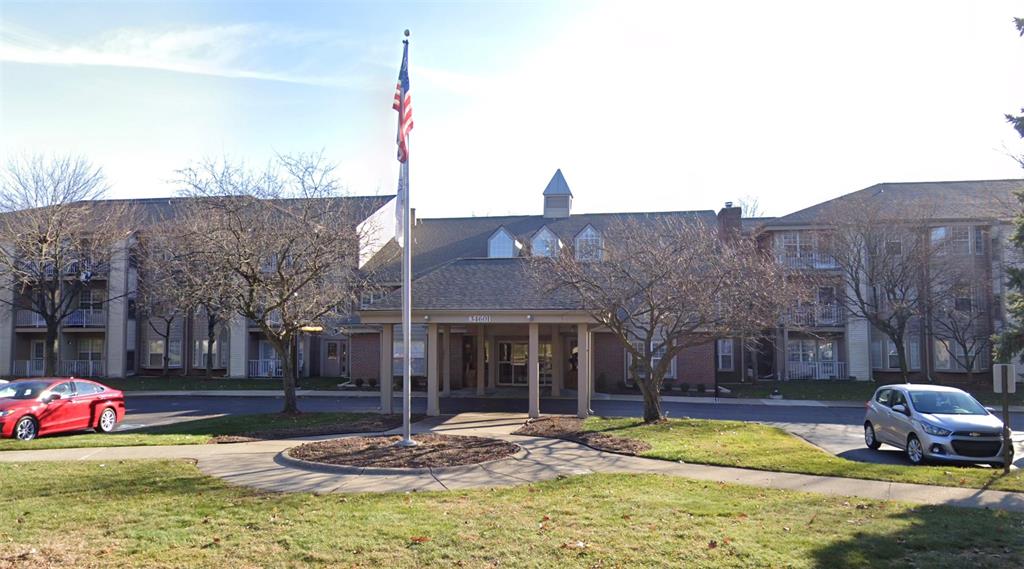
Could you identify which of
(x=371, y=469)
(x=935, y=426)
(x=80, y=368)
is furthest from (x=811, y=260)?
(x=80, y=368)

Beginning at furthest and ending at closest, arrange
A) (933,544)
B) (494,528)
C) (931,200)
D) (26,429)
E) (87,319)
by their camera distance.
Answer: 1. (87,319)
2. (931,200)
3. (26,429)
4. (494,528)
5. (933,544)

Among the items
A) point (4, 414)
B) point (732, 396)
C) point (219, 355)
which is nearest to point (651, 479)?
point (4, 414)

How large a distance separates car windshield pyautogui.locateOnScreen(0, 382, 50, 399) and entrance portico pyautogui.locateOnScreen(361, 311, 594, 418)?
821 cm

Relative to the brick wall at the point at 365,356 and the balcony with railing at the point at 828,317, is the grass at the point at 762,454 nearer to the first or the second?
the balcony with railing at the point at 828,317

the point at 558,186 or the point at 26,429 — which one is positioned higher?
the point at 558,186

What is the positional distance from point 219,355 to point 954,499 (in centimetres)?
4029

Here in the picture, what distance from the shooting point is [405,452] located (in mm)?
13219

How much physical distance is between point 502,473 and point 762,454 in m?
5.53

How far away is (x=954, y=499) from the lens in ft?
32.6

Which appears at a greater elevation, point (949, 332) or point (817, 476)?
point (949, 332)

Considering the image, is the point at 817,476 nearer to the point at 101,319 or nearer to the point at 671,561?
the point at 671,561

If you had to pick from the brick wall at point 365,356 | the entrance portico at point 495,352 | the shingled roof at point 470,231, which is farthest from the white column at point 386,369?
the brick wall at point 365,356

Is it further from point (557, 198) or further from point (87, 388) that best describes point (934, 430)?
point (557, 198)

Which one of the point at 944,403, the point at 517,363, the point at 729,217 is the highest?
the point at 729,217
